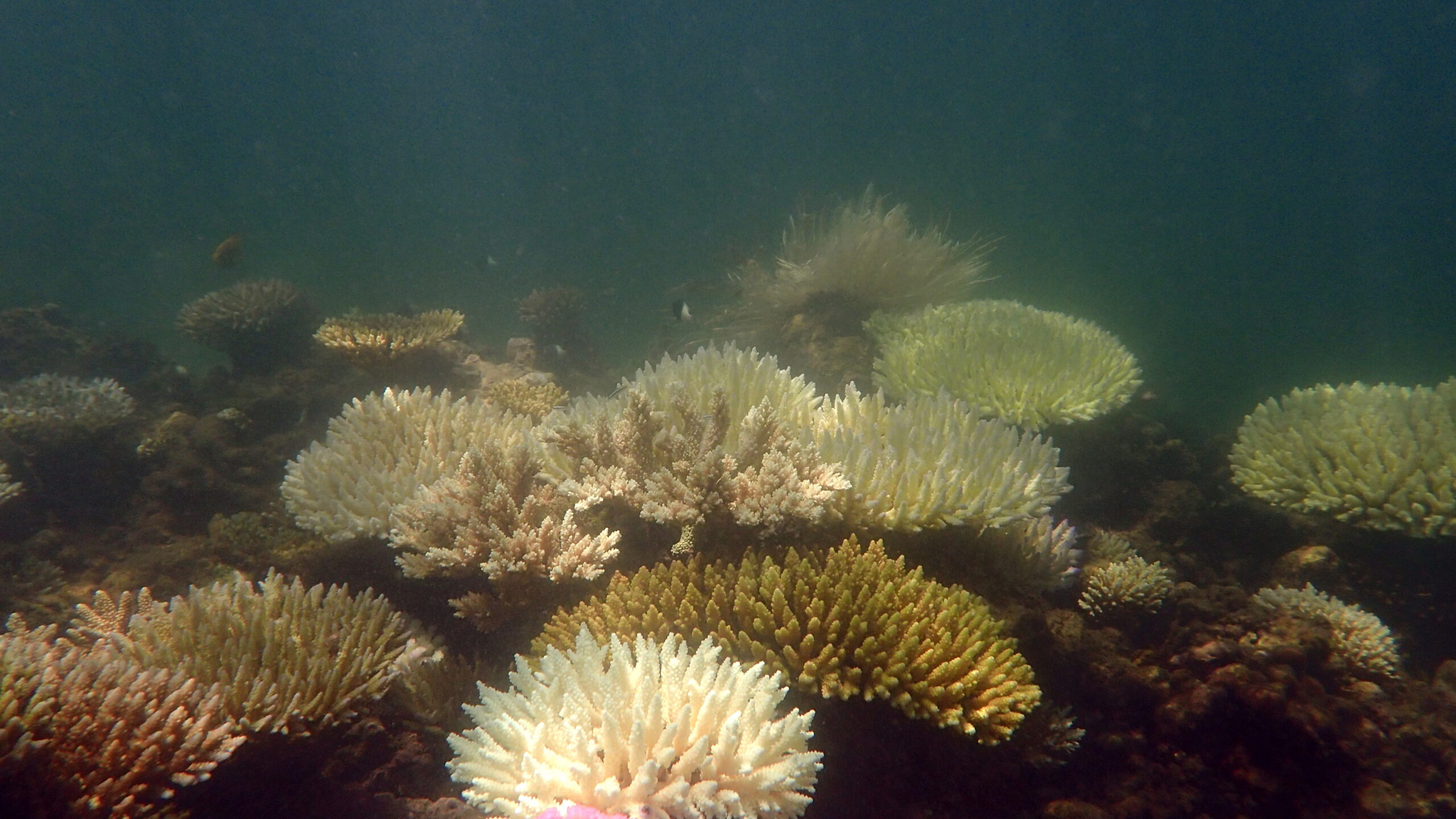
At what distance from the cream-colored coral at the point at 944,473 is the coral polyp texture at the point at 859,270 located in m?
4.32

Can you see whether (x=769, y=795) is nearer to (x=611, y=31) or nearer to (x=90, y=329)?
(x=90, y=329)

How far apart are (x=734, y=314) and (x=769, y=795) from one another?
7292 mm

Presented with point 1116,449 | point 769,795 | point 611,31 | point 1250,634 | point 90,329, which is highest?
point 611,31

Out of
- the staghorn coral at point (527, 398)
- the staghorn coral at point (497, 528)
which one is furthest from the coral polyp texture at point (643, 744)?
the staghorn coral at point (527, 398)

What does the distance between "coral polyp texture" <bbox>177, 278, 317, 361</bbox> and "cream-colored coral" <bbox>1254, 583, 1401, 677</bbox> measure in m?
12.1

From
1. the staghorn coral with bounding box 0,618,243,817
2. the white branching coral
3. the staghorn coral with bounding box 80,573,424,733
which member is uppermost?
the white branching coral

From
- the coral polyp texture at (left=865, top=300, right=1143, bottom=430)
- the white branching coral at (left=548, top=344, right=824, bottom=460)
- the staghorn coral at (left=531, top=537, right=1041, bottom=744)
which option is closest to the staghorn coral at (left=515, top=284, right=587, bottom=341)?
the coral polyp texture at (left=865, top=300, right=1143, bottom=430)

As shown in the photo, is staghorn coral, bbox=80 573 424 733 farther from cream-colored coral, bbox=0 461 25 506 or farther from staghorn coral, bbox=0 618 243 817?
cream-colored coral, bbox=0 461 25 506

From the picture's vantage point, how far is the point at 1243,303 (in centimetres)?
3731

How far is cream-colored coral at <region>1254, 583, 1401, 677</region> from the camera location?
3518 millimetres

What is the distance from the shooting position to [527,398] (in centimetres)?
690

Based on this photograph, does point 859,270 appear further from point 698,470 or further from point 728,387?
point 698,470

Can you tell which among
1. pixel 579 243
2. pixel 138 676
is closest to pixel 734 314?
pixel 138 676

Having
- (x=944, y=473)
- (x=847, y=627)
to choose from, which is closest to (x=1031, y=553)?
(x=944, y=473)
